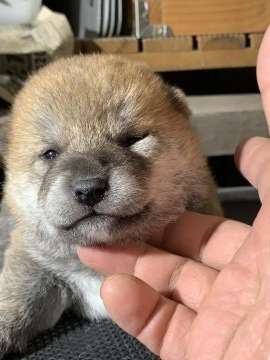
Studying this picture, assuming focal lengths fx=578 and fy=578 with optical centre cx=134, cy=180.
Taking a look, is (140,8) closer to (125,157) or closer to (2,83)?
(2,83)

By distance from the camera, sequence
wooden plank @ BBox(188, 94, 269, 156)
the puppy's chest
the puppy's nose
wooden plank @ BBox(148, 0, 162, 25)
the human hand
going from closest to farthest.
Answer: the human hand, the puppy's nose, the puppy's chest, wooden plank @ BBox(188, 94, 269, 156), wooden plank @ BBox(148, 0, 162, 25)

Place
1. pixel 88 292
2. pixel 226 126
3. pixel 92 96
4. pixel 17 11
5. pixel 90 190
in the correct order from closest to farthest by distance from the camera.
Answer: pixel 90 190 → pixel 92 96 → pixel 88 292 → pixel 226 126 → pixel 17 11

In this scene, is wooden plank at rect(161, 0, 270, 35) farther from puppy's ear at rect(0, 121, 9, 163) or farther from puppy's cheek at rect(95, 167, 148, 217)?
puppy's cheek at rect(95, 167, 148, 217)

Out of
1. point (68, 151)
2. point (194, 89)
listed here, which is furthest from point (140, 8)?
point (68, 151)

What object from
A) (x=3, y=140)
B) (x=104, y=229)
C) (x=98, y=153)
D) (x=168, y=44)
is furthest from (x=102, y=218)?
(x=168, y=44)

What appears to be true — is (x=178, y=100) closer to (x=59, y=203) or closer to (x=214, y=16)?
(x=59, y=203)

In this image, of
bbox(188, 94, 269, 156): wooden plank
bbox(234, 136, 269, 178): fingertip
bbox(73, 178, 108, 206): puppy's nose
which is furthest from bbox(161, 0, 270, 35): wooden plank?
bbox(73, 178, 108, 206): puppy's nose
